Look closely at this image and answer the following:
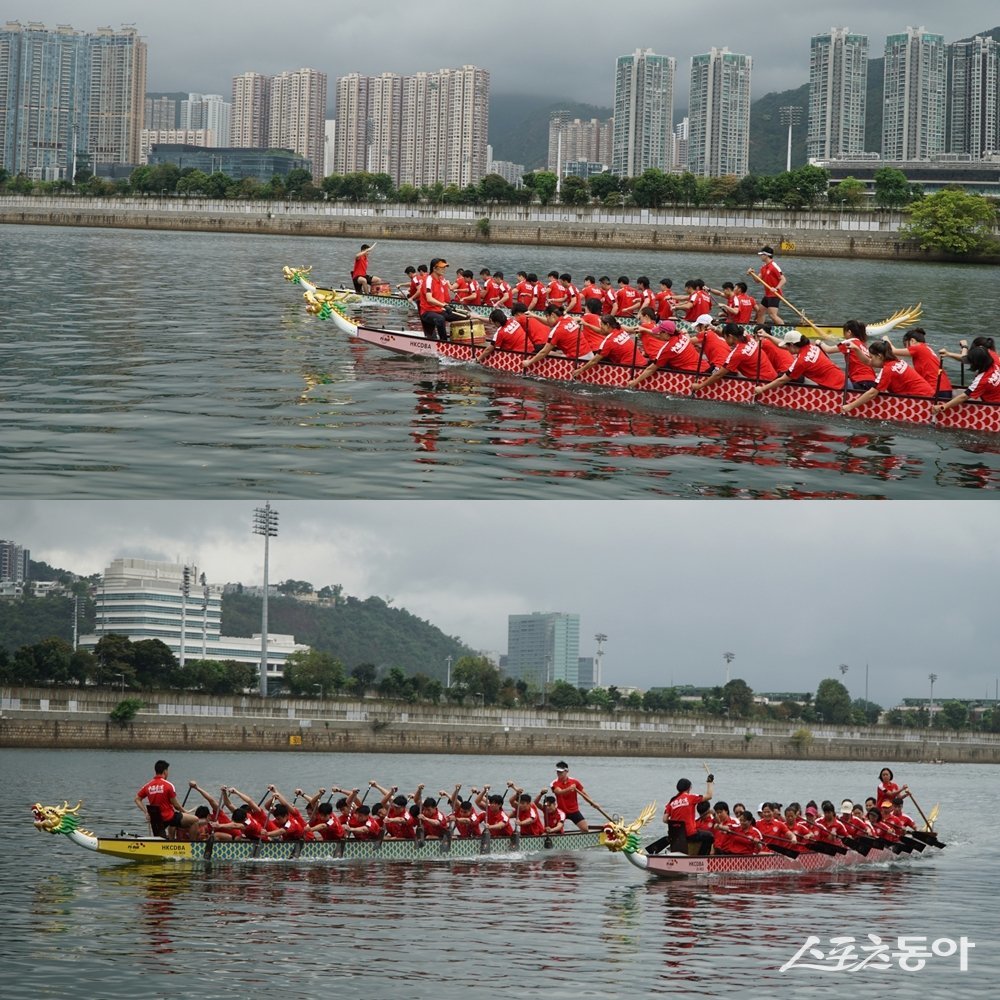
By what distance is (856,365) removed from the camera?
2400 centimetres

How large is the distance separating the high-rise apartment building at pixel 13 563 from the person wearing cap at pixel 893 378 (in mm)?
122561

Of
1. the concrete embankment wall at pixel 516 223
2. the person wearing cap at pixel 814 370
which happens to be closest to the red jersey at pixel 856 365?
the person wearing cap at pixel 814 370

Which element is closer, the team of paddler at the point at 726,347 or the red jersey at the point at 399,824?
the red jersey at the point at 399,824

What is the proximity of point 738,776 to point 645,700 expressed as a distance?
42278mm

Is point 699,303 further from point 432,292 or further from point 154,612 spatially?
point 154,612

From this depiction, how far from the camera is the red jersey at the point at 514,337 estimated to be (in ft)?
93.4

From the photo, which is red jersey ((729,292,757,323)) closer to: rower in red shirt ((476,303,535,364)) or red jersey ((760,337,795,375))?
rower in red shirt ((476,303,535,364))

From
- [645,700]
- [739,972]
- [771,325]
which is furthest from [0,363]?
[645,700]

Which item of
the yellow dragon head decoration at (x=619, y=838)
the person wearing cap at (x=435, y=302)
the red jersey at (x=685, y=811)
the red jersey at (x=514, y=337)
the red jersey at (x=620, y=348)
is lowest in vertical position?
the yellow dragon head decoration at (x=619, y=838)

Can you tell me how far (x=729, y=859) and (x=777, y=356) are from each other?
8.70 meters

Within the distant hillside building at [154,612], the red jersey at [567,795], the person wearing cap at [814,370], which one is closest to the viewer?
the red jersey at [567,795]

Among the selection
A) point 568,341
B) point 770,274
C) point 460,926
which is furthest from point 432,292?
point 460,926

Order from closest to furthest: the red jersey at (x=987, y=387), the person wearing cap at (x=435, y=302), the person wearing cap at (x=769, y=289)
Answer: the red jersey at (x=987, y=387) → the person wearing cap at (x=435, y=302) → the person wearing cap at (x=769, y=289)

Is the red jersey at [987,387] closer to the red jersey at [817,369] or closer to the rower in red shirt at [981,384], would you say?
the rower in red shirt at [981,384]
